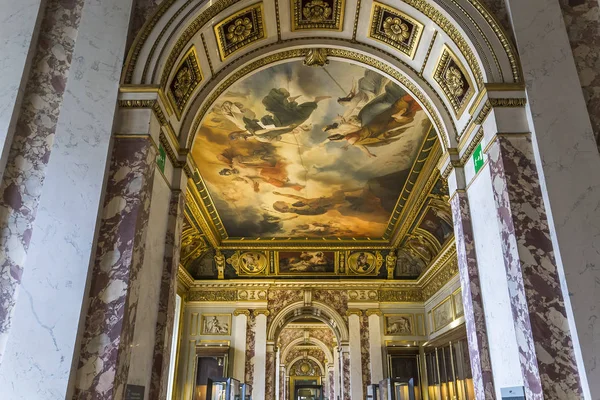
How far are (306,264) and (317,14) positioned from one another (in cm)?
1257

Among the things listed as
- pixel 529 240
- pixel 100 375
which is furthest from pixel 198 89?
pixel 529 240

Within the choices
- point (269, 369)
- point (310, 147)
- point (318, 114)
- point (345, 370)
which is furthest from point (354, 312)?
point (318, 114)

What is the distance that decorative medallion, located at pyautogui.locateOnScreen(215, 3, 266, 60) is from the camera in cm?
757

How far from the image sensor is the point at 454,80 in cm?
758

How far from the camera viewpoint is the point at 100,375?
5.02 metres

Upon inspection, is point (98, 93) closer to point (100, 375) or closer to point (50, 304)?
point (50, 304)

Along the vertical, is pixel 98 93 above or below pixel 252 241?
below

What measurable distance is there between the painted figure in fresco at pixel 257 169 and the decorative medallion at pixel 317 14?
519cm

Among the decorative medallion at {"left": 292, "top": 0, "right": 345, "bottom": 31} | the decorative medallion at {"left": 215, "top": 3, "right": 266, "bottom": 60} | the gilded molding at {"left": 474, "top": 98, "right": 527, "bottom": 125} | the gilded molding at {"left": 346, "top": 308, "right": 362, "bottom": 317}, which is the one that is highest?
the decorative medallion at {"left": 292, "top": 0, "right": 345, "bottom": 31}

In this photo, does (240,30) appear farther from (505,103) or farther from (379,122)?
(379,122)

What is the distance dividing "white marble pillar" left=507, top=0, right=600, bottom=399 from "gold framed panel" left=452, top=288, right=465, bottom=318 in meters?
9.25

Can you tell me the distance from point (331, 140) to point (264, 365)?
9.19 metres

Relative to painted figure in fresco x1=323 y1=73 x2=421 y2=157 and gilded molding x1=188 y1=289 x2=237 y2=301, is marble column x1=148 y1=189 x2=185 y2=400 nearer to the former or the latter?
painted figure in fresco x1=323 y1=73 x2=421 y2=157

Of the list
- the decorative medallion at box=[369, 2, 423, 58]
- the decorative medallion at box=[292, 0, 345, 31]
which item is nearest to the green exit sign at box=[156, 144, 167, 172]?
the decorative medallion at box=[292, 0, 345, 31]
